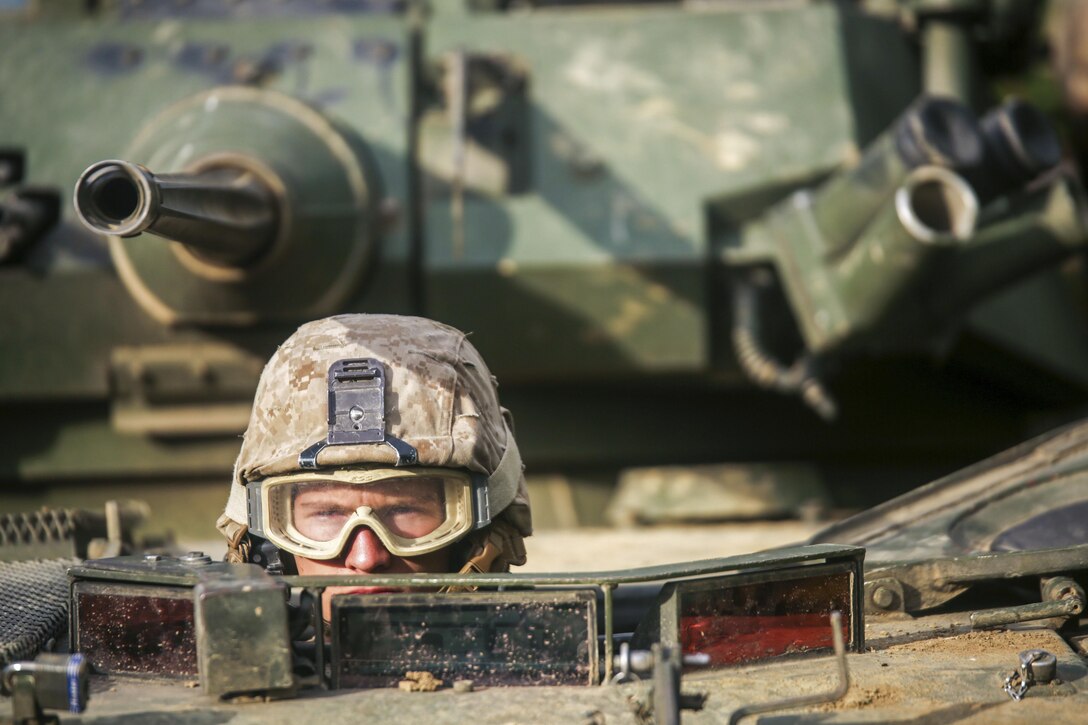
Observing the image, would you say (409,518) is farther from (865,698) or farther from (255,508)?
(865,698)

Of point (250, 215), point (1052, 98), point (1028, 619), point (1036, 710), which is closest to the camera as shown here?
point (1036, 710)

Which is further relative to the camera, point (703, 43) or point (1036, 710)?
point (703, 43)

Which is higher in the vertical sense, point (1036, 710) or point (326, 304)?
point (326, 304)

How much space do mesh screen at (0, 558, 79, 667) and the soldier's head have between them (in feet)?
1.09

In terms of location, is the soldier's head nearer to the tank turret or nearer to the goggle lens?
the goggle lens

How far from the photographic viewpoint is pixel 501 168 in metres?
5.50

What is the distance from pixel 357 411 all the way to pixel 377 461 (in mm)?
110

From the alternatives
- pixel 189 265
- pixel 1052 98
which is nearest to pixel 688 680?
pixel 189 265

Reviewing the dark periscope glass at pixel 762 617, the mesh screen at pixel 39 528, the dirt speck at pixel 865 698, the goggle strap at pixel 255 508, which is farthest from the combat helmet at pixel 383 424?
the dirt speck at pixel 865 698

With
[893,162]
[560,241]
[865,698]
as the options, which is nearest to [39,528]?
[865,698]

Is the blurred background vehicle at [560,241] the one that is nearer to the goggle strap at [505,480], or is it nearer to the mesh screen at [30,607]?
the mesh screen at [30,607]

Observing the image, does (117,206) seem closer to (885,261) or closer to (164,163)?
(164,163)

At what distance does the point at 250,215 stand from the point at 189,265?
0.42 metres

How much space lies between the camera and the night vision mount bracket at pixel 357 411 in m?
2.77
